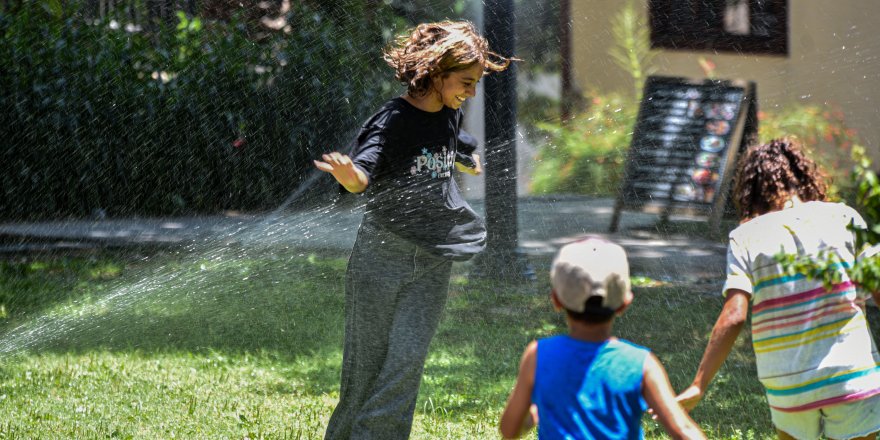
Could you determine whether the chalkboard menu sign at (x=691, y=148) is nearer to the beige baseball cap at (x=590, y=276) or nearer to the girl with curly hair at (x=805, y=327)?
the girl with curly hair at (x=805, y=327)

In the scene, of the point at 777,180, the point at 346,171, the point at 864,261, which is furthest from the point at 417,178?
the point at 864,261

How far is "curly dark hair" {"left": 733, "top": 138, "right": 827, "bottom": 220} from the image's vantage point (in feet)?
9.61

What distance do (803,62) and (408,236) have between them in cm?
741

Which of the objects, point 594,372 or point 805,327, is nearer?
point 594,372

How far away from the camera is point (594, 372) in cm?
227

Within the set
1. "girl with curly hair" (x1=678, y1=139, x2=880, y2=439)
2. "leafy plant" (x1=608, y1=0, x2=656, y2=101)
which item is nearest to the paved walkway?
"leafy plant" (x1=608, y1=0, x2=656, y2=101)

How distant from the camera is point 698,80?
9.83 metres

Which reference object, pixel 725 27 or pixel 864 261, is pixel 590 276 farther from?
pixel 725 27

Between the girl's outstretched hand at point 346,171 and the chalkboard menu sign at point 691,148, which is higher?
the girl's outstretched hand at point 346,171

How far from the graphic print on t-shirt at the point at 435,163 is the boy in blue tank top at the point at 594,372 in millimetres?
1205

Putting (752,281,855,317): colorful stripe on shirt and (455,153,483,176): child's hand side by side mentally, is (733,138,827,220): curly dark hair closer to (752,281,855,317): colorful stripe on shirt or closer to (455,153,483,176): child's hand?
(752,281,855,317): colorful stripe on shirt

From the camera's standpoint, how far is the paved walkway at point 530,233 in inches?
330

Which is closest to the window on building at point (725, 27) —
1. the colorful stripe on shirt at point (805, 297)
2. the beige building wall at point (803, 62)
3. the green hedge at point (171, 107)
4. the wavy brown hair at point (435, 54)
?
the beige building wall at point (803, 62)

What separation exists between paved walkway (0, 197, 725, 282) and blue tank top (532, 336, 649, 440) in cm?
553
